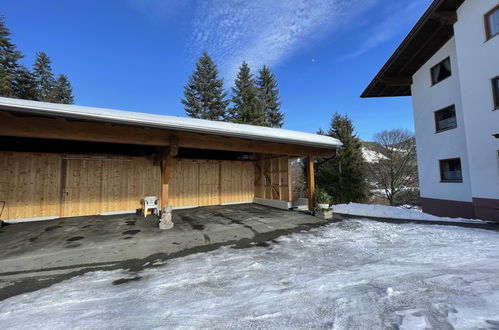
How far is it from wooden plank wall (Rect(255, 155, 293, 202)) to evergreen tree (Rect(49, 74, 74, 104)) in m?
23.6

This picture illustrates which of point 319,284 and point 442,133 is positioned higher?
point 442,133

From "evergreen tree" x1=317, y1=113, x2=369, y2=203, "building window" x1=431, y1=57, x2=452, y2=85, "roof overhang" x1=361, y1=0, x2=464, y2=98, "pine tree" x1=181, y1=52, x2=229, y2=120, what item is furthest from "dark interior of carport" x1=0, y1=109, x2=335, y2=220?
"pine tree" x1=181, y1=52, x2=229, y2=120

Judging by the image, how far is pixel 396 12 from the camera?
7461mm

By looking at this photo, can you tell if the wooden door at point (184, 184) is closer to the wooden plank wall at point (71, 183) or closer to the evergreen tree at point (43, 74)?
the wooden plank wall at point (71, 183)

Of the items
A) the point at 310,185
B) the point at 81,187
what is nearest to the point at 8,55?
the point at 81,187

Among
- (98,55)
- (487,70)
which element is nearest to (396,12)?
(487,70)

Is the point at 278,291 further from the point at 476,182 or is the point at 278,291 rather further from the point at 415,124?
the point at 415,124

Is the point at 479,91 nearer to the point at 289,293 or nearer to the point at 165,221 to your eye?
the point at 289,293

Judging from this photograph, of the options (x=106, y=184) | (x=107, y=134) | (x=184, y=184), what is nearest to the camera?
(x=107, y=134)

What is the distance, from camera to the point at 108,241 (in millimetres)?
4504

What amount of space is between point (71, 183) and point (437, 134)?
578 inches

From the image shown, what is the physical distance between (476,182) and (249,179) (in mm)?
8540

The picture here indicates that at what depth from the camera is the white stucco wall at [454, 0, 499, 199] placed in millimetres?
5855

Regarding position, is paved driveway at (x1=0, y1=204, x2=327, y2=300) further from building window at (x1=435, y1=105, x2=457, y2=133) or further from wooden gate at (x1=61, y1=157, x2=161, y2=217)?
building window at (x1=435, y1=105, x2=457, y2=133)
